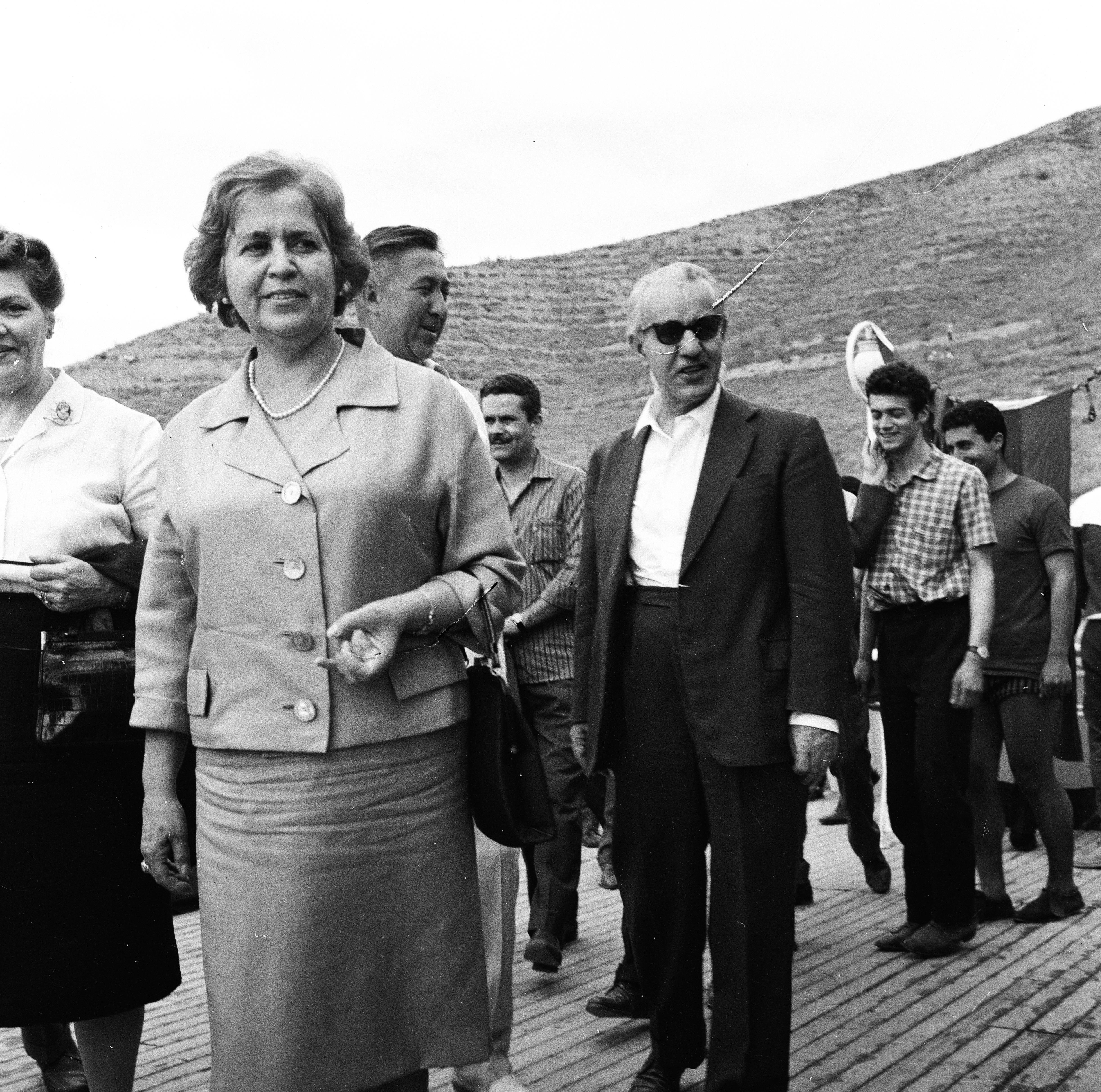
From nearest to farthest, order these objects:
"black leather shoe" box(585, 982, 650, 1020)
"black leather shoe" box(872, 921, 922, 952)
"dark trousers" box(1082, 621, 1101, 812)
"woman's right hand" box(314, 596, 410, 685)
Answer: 1. "woman's right hand" box(314, 596, 410, 685)
2. "black leather shoe" box(585, 982, 650, 1020)
3. "black leather shoe" box(872, 921, 922, 952)
4. "dark trousers" box(1082, 621, 1101, 812)

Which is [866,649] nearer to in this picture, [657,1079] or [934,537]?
[934,537]

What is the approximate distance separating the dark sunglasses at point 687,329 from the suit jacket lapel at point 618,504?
31 cm

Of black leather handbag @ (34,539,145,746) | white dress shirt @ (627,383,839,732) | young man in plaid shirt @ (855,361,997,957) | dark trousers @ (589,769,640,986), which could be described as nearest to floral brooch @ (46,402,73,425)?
black leather handbag @ (34,539,145,746)

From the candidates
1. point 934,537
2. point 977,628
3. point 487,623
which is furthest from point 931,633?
point 487,623

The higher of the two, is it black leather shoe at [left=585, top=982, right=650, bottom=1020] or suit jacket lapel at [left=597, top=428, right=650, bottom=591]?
suit jacket lapel at [left=597, top=428, right=650, bottom=591]

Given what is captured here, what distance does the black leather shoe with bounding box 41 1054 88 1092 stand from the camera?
4.13 m

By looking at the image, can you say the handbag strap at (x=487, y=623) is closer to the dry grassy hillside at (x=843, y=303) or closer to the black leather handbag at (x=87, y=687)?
the black leather handbag at (x=87, y=687)

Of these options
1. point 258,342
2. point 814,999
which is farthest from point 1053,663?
point 258,342

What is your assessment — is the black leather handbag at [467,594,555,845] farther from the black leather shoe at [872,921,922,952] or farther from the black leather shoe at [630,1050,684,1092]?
the black leather shoe at [872,921,922,952]

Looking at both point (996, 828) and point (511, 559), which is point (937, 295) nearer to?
point (996, 828)

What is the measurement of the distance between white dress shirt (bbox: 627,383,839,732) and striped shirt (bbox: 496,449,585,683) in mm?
1567

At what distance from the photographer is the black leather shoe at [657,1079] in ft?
12.8

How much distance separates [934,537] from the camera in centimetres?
552

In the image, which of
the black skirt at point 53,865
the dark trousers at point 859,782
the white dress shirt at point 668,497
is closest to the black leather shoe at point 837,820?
the dark trousers at point 859,782
